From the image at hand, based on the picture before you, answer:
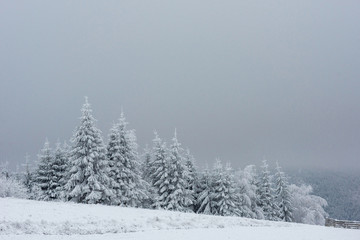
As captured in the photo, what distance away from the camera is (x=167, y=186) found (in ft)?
156

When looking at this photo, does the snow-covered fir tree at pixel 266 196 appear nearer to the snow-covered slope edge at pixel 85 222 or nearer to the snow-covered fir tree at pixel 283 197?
the snow-covered fir tree at pixel 283 197

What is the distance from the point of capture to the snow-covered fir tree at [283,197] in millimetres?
56438

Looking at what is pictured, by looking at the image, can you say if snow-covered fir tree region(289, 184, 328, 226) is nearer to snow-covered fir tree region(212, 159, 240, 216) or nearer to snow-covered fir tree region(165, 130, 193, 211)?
snow-covered fir tree region(212, 159, 240, 216)

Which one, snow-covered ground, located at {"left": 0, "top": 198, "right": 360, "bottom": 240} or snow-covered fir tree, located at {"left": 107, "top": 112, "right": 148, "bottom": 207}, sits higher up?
snow-covered fir tree, located at {"left": 107, "top": 112, "right": 148, "bottom": 207}

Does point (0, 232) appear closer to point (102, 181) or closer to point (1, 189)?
point (102, 181)

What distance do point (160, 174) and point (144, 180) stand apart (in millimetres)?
2869

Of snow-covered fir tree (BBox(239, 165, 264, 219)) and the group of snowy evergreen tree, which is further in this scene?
snow-covered fir tree (BBox(239, 165, 264, 219))

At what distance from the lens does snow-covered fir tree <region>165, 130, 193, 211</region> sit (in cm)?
4618

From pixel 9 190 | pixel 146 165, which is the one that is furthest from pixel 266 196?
pixel 9 190

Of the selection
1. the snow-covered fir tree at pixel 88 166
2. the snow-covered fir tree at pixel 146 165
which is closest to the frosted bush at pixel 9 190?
the snow-covered fir tree at pixel 88 166

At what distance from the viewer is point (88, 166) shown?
128ft

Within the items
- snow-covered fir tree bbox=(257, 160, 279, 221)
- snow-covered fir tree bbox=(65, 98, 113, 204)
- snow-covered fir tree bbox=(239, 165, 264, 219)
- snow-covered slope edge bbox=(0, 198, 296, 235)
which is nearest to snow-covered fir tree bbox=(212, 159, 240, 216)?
snow-covered fir tree bbox=(239, 165, 264, 219)

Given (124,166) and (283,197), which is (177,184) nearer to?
(124,166)

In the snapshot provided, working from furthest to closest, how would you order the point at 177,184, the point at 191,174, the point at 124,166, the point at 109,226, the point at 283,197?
1. the point at 283,197
2. the point at 191,174
3. the point at 177,184
4. the point at 124,166
5. the point at 109,226
